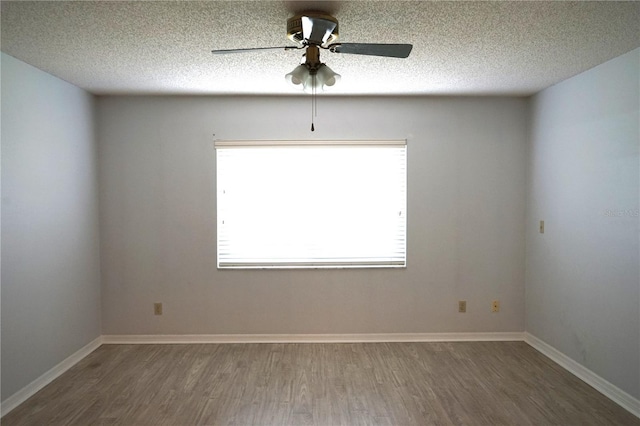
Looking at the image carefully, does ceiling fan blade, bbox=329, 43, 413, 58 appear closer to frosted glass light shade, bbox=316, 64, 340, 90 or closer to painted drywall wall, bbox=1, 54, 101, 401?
frosted glass light shade, bbox=316, 64, 340, 90

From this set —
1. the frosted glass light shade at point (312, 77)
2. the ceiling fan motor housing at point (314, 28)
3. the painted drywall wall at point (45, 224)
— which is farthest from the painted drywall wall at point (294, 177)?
the ceiling fan motor housing at point (314, 28)

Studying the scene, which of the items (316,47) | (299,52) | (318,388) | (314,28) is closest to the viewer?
(314,28)

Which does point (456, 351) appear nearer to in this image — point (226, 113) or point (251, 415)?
point (251, 415)

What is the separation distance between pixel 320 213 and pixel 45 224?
2.34m

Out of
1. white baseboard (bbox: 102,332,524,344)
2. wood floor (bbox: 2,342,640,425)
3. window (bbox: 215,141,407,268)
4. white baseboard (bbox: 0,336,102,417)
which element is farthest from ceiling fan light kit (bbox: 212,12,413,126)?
white baseboard (bbox: 0,336,102,417)

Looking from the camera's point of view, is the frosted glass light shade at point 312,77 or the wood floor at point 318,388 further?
the wood floor at point 318,388

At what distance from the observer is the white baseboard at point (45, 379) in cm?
275

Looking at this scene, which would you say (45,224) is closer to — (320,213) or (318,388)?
(320,213)

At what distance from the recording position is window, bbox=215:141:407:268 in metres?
4.03

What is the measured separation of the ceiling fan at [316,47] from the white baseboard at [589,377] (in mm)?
2768

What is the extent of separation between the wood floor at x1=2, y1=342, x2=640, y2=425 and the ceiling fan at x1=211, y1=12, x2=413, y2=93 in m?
2.16

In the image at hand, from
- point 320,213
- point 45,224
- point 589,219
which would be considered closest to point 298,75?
point 320,213

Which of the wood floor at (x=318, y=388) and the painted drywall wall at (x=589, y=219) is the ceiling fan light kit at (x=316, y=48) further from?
the wood floor at (x=318, y=388)

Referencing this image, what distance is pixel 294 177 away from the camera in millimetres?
4035
